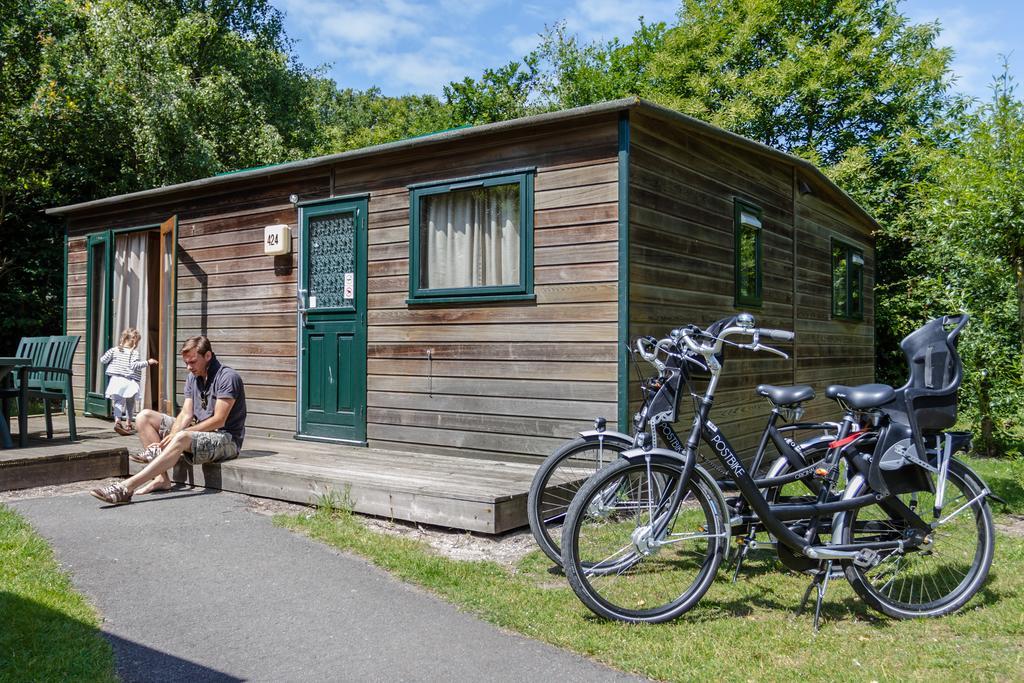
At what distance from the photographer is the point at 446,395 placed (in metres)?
6.98

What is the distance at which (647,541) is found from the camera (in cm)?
358

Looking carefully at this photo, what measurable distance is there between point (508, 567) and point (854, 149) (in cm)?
1526

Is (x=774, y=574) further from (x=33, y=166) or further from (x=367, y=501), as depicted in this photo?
(x=33, y=166)

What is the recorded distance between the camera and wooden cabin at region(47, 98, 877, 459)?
6238 mm

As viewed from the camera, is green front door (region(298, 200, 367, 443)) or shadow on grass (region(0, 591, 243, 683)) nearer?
shadow on grass (region(0, 591, 243, 683))

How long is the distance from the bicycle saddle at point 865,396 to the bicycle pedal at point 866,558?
610 millimetres

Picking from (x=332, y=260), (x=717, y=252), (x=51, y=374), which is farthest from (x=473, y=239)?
(x=51, y=374)

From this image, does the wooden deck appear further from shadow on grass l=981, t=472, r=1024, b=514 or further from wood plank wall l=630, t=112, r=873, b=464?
shadow on grass l=981, t=472, r=1024, b=514

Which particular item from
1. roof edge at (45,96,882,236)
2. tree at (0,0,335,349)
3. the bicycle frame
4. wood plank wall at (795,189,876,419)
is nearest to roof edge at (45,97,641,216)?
roof edge at (45,96,882,236)

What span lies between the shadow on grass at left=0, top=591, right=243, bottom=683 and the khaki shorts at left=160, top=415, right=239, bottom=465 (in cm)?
261

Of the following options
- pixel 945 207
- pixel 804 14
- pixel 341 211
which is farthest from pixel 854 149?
pixel 341 211

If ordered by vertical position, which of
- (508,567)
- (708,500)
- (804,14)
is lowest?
(508,567)

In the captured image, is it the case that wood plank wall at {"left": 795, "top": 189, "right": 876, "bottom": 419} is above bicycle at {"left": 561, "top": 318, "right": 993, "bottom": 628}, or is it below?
above

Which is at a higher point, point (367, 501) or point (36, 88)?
point (36, 88)
